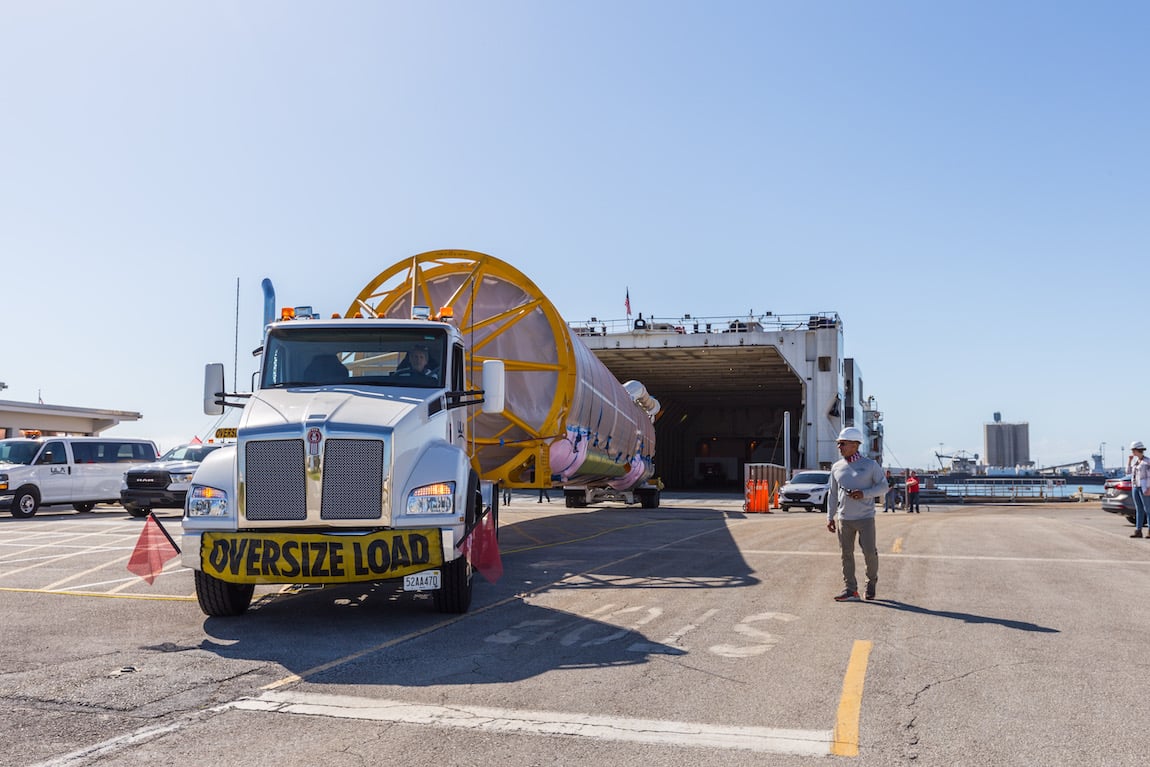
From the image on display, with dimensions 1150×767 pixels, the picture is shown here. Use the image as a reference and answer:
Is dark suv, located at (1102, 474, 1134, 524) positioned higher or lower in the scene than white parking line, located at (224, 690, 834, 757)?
higher

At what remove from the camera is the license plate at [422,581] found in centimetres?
834

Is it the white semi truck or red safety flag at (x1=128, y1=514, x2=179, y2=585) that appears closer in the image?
the white semi truck

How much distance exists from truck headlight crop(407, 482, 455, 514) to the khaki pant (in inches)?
166

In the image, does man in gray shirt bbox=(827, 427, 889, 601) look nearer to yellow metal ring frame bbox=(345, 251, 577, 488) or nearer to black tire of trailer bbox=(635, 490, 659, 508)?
yellow metal ring frame bbox=(345, 251, 577, 488)

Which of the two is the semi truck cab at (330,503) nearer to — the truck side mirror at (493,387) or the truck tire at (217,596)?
the truck tire at (217,596)

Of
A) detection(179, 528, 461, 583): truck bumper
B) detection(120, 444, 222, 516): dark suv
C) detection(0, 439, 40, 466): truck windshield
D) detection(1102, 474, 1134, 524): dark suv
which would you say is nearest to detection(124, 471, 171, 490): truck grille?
detection(120, 444, 222, 516): dark suv

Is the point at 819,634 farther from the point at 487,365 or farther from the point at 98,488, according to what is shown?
the point at 98,488

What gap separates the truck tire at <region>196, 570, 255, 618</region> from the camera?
8578 millimetres

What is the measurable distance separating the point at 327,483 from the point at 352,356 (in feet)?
7.11

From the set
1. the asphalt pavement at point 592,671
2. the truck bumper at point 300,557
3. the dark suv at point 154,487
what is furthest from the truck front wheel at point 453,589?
the dark suv at point 154,487

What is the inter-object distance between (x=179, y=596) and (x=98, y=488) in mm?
18586

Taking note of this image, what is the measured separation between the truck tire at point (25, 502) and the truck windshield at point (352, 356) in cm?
1845

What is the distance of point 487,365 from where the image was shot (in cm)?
1036

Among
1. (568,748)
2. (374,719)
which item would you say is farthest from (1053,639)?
(374,719)
